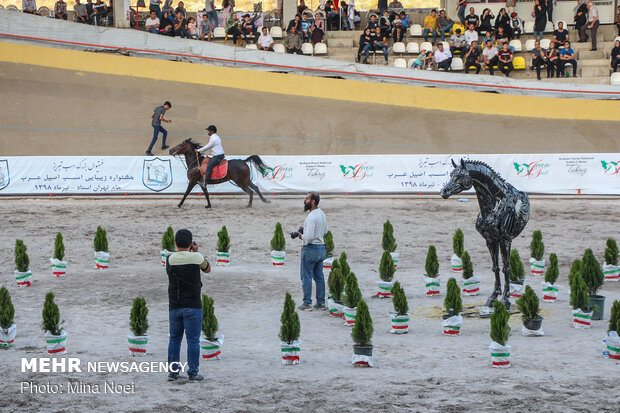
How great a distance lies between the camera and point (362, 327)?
9805 mm

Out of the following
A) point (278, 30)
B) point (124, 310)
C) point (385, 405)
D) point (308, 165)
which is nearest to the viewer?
point (385, 405)

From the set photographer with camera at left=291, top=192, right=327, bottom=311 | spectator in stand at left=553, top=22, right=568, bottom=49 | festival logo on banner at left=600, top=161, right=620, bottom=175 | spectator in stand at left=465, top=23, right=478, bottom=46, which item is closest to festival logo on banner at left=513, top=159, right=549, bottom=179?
festival logo on banner at left=600, top=161, right=620, bottom=175

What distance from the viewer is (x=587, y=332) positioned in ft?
Result: 38.0

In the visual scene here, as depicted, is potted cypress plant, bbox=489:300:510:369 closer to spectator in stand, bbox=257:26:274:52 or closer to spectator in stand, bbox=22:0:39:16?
spectator in stand, bbox=257:26:274:52

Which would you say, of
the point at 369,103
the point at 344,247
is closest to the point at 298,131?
the point at 369,103

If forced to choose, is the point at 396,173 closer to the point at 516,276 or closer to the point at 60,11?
the point at 516,276

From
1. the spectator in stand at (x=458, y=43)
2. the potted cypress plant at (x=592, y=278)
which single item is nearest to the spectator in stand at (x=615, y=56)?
the spectator in stand at (x=458, y=43)

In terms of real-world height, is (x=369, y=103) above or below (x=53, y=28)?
below

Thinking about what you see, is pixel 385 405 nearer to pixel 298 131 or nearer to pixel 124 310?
pixel 124 310

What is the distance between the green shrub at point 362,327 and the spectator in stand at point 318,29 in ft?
83.6

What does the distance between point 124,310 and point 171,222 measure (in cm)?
844

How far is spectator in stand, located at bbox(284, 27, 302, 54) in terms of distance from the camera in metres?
33.2

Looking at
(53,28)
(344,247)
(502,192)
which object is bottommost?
(344,247)

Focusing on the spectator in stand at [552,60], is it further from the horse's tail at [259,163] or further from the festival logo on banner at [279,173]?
the horse's tail at [259,163]
